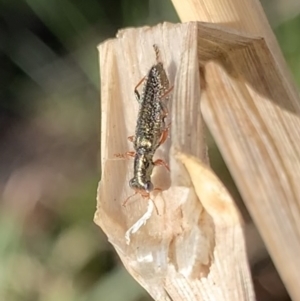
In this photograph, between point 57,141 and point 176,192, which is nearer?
point 176,192

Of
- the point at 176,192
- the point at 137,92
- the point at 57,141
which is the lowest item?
the point at 176,192

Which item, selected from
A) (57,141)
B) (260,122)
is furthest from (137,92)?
(57,141)

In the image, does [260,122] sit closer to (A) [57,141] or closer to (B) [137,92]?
(B) [137,92]

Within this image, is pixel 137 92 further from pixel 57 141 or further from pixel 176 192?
pixel 57 141

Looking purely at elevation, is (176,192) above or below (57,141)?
below

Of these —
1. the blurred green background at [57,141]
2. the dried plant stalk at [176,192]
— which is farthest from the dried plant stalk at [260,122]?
the blurred green background at [57,141]

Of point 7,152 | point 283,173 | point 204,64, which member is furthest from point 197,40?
point 7,152
